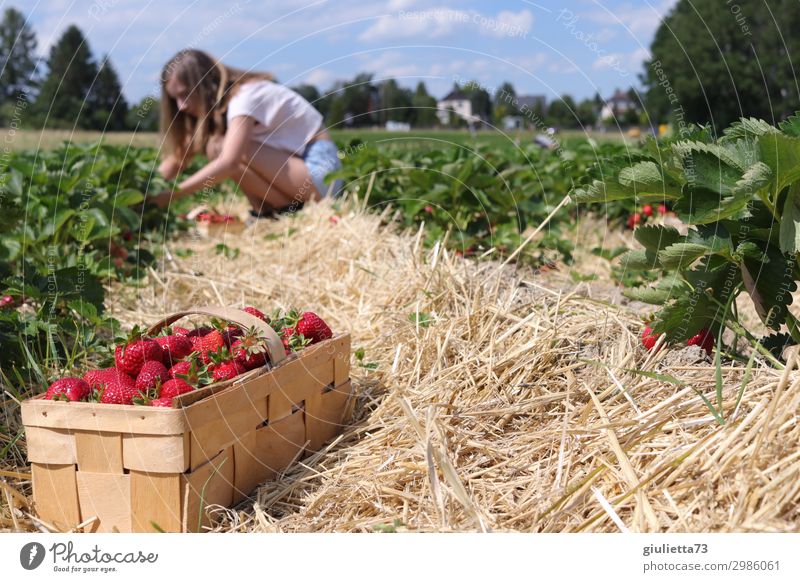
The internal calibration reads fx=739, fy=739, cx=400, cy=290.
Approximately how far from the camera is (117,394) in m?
1.93

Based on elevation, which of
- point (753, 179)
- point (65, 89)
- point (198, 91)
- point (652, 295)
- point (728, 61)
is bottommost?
point (652, 295)

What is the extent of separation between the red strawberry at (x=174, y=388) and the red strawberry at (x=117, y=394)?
0.24 feet

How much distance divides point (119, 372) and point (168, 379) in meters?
0.16

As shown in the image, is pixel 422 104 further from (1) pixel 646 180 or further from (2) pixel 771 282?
(2) pixel 771 282

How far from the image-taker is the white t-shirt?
17.8 feet

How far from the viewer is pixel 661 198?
2.33 meters

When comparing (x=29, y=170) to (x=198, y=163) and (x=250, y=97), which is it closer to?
(x=250, y=97)

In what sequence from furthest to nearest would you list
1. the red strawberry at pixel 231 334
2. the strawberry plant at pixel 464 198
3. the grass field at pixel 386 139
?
the strawberry plant at pixel 464 198, the grass field at pixel 386 139, the red strawberry at pixel 231 334

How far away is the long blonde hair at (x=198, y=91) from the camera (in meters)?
5.47

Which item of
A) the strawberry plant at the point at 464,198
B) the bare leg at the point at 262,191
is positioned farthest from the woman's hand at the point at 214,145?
the strawberry plant at the point at 464,198

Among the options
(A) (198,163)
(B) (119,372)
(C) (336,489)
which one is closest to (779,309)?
(C) (336,489)

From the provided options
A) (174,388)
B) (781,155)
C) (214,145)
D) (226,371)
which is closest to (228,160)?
(214,145)

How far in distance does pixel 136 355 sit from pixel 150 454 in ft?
1.11

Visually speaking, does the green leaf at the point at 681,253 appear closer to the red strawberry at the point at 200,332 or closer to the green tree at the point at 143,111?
the red strawberry at the point at 200,332
